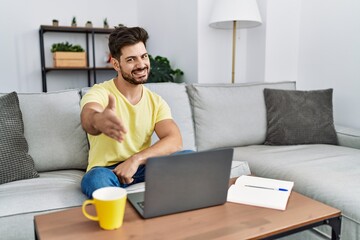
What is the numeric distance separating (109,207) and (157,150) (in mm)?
549

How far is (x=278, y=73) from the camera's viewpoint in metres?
2.84

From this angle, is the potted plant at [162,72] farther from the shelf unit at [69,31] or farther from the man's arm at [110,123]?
the man's arm at [110,123]

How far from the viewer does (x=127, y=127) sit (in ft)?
4.74

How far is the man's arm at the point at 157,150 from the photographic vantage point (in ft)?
4.17

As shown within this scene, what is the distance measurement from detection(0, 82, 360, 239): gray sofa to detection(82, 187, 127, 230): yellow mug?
489mm

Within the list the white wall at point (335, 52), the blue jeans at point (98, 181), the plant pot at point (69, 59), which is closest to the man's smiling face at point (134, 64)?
the blue jeans at point (98, 181)

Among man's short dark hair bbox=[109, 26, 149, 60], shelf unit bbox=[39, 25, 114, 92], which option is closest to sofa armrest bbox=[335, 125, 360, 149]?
man's short dark hair bbox=[109, 26, 149, 60]

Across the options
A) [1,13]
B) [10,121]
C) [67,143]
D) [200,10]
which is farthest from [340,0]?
[1,13]

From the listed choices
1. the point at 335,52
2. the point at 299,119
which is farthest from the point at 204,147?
the point at 335,52

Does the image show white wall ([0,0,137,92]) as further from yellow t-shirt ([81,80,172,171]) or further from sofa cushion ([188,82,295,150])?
yellow t-shirt ([81,80,172,171])

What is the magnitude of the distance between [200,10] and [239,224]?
2.26 meters

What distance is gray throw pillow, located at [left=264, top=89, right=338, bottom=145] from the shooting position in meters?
2.10

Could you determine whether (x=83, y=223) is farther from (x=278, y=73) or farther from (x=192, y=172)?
(x=278, y=73)

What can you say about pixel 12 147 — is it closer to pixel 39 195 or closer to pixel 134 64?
pixel 39 195
